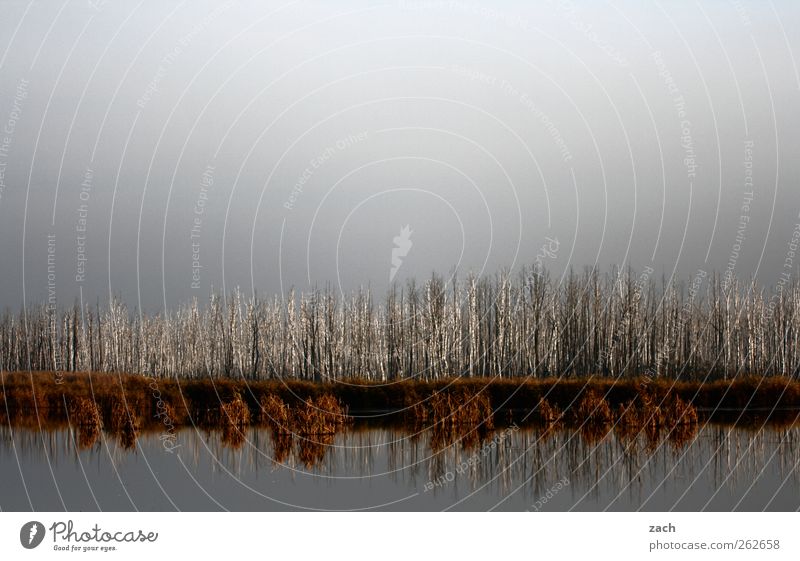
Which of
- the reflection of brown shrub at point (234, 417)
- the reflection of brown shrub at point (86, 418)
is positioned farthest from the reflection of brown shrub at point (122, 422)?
the reflection of brown shrub at point (234, 417)

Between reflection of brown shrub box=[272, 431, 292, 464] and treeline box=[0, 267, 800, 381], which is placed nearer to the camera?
reflection of brown shrub box=[272, 431, 292, 464]

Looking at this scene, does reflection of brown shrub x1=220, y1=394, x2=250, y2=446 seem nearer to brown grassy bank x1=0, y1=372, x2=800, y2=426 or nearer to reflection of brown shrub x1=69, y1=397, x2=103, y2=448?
brown grassy bank x1=0, y1=372, x2=800, y2=426

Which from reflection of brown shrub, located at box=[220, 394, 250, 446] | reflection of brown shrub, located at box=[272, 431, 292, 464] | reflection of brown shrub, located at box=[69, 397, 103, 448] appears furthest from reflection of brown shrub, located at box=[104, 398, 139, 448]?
reflection of brown shrub, located at box=[272, 431, 292, 464]

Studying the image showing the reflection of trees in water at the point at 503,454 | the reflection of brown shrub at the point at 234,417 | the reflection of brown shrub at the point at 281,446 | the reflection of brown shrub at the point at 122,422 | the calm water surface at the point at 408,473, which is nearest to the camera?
the calm water surface at the point at 408,473

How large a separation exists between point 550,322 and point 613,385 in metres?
8.64

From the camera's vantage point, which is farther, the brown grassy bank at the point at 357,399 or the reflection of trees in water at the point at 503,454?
the brown grassy bank at the point at 357,399

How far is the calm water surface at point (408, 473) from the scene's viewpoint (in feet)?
54.3

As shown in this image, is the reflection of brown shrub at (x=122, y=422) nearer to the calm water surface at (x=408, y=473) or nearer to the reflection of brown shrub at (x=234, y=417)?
the calm water surface at (x=408, y=473)

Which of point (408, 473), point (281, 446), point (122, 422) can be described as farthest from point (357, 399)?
point (408, 473)

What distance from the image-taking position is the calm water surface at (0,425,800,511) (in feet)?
54.3

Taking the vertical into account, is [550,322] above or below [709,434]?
above
